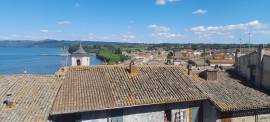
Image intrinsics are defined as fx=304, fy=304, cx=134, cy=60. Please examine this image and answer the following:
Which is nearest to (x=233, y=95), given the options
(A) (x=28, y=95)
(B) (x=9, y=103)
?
(A) (x=28, y=95)

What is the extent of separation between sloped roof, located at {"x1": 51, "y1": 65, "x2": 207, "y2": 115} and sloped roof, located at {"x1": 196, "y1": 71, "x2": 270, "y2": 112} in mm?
1412

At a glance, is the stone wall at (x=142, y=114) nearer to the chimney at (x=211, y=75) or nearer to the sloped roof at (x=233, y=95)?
the sloped roof at (x=233, y=95)

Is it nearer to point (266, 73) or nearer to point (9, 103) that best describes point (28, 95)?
point (9, 103)

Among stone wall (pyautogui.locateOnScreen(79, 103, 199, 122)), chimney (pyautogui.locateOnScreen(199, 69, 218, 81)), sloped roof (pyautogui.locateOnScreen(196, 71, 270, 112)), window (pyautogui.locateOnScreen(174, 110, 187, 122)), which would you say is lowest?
window (pyautogui.locateOnScreen(174, 110, 187, 122))

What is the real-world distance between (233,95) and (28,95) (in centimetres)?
1342

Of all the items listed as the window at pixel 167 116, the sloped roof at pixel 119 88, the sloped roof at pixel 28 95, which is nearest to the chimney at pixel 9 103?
the sloped roof at pixel 28 95

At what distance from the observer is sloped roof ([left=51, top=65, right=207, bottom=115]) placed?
16.8 metres

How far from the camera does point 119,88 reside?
61.3ft

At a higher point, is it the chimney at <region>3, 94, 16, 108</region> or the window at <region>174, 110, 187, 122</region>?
the chimney at <region>3, 94, 16, 108</region>

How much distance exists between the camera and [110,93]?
58.8ft

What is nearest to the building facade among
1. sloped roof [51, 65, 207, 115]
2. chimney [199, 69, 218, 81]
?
chimney [199, 69, 218, 81]

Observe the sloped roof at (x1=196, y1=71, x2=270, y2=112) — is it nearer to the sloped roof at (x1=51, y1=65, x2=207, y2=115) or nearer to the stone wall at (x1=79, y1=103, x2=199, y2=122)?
the sloped roof at (x1=51, y1=65, x2=207, y2=115)

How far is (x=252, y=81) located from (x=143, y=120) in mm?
11106

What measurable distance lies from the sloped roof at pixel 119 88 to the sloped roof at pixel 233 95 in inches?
55.6
